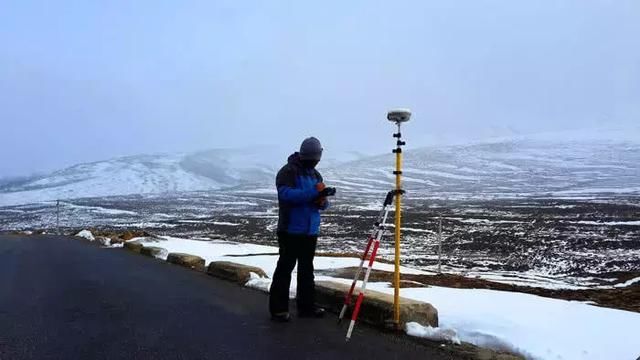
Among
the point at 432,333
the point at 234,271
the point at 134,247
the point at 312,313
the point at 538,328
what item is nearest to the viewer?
the point at 538,328

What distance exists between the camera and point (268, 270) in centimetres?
1114

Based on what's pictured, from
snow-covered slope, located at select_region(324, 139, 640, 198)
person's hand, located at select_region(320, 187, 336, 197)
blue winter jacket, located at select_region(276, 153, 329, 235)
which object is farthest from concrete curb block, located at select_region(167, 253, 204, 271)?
snow-covered slope, located at select_region(324, 139, 640, 198)

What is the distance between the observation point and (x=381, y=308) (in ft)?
20.3

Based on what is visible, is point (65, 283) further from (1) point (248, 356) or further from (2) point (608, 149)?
(2) point (608, 149)

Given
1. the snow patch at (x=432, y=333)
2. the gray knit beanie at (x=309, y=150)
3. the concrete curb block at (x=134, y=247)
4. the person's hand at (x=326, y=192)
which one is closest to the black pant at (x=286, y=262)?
the person's hand at (x=326, y=192)

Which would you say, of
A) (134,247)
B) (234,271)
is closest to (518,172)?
(134,247)

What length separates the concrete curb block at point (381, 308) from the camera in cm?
593

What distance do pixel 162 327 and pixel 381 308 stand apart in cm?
235

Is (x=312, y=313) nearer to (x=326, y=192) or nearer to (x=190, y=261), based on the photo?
(x=326, y=192)

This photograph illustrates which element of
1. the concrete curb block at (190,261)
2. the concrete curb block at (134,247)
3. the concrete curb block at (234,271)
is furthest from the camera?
the concrete curb block at (134,247)

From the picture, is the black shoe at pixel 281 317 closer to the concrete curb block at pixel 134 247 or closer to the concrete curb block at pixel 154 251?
the concrete curb block at pixel 154 251

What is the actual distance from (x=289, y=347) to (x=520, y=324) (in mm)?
2339

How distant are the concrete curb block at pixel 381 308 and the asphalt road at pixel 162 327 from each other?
23 cm

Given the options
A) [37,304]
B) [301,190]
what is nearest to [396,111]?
[301,190]
